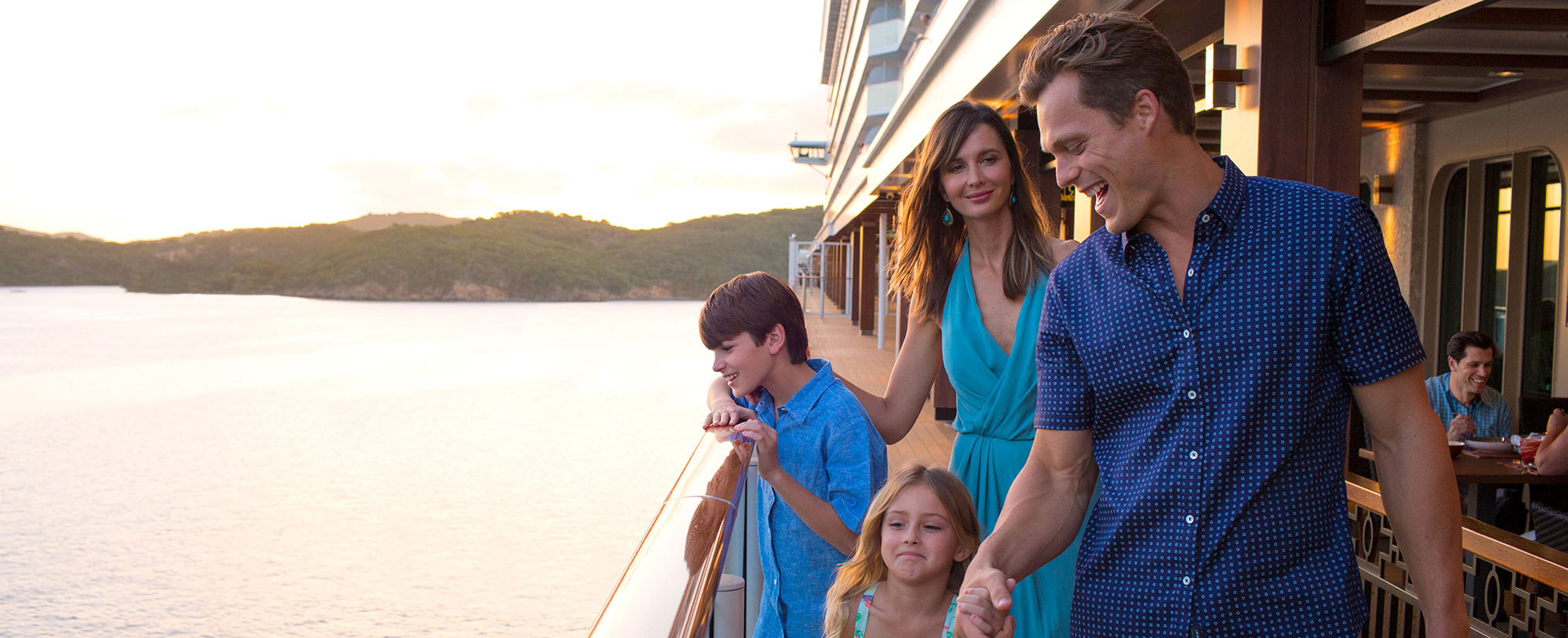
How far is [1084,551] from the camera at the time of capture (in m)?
1.44

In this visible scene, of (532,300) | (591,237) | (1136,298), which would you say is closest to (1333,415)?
(1136,298)

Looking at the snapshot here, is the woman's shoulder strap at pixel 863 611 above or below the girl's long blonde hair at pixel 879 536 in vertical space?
below

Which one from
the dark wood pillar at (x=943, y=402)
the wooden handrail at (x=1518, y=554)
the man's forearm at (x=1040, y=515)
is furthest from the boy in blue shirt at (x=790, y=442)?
the dark wood pillar at (x=943, y=402)

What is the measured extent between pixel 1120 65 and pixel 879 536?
36.7 inches

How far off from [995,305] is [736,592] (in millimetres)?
755

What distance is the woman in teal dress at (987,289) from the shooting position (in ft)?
6.77

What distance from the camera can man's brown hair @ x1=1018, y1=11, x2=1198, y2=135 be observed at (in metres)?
1.30

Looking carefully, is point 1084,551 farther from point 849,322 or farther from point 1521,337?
point 849,322

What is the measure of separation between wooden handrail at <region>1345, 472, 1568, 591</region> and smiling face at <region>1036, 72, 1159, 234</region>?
116 centimetres

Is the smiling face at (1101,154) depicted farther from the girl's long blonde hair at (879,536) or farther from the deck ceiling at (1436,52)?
the deck ceiling at (1436,52)

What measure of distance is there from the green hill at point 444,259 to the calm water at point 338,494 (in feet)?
230

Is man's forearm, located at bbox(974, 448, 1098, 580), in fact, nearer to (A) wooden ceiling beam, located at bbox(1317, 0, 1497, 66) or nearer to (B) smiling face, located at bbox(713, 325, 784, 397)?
(B) smiling face, located at bbox(713, 325, 784, 397)

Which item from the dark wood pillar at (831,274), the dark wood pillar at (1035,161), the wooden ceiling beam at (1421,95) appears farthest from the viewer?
the dark wood pillar at (831,274)

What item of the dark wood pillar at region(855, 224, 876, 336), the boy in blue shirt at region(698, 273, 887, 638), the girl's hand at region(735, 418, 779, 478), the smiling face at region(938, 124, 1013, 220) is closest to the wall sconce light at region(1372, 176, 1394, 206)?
the smiling face at region(938, 124, 1013, 220)
